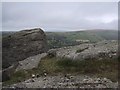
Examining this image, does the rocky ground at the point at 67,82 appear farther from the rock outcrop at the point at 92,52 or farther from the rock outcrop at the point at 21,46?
the rock outcrop at the point at 21,46

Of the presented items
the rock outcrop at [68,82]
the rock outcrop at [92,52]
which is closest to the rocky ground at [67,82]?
the rock outcrop at [68,82]

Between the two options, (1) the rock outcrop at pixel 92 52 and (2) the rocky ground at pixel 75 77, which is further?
(1) the rock outcrop at pixel 92 52

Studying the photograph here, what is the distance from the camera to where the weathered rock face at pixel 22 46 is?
99.5 feet

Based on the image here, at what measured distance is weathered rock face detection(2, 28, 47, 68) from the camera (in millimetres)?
30328

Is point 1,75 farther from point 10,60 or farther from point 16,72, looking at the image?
point 10,60

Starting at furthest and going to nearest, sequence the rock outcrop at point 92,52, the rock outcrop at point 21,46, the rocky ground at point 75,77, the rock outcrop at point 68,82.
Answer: the rock outcrop at point 21,46, the rock outcrop at point 92,52, the rocky ground at point 75,77, the rock outcrop at point 68,82

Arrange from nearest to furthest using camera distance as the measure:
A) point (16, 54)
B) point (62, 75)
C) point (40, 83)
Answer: point (40, 83)
point (62, 75)
point (16, 54)

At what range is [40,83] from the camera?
20078mm

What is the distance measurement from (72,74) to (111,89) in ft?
Result: 12.2

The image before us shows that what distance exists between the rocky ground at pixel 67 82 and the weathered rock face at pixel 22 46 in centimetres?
919

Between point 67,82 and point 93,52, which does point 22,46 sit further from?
point 67,82

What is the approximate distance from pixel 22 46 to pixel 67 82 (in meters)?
11.7

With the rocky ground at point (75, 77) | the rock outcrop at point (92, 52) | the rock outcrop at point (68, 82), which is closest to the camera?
the rock outcrop at point (68, 82)

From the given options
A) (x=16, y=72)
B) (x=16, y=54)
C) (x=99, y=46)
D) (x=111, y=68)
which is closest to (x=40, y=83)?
(x=16, y=72)
